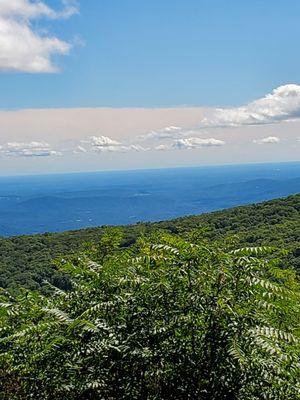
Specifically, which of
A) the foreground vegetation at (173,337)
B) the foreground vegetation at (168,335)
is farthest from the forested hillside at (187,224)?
the foreground vegetation at (173,337)

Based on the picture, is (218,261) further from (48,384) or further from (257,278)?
(48,384)

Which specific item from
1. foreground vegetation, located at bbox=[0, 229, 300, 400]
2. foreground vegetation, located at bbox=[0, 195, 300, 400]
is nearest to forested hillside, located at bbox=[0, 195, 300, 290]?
foreground vegetation, located at bbox=[0, 195, 300, 400]

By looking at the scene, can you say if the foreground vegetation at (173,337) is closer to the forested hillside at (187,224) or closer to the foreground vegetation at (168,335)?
the foreground vegetation at (168,335)

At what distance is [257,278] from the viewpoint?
188 inches

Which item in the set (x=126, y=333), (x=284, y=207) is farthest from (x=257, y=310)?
(x=284, y=207)

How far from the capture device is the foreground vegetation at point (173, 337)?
14.7 ft

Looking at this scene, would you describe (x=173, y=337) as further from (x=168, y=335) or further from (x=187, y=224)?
(x=187, y=224)

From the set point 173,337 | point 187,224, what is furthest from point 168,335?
point 187,224

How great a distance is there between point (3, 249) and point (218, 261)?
53781mm

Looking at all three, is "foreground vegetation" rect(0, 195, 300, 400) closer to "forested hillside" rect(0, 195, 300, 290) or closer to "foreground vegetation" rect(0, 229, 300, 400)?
"foreground vegetation" rect(0, 229, 300, 400)

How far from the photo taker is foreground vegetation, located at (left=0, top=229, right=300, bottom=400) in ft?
14.7

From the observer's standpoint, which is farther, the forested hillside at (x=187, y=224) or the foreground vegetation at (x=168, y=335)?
the forested hillside at (x=187, y=224)

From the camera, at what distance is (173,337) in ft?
15.5

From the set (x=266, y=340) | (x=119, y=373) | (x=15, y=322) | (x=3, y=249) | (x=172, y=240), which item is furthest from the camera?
(x=3, y=249)
